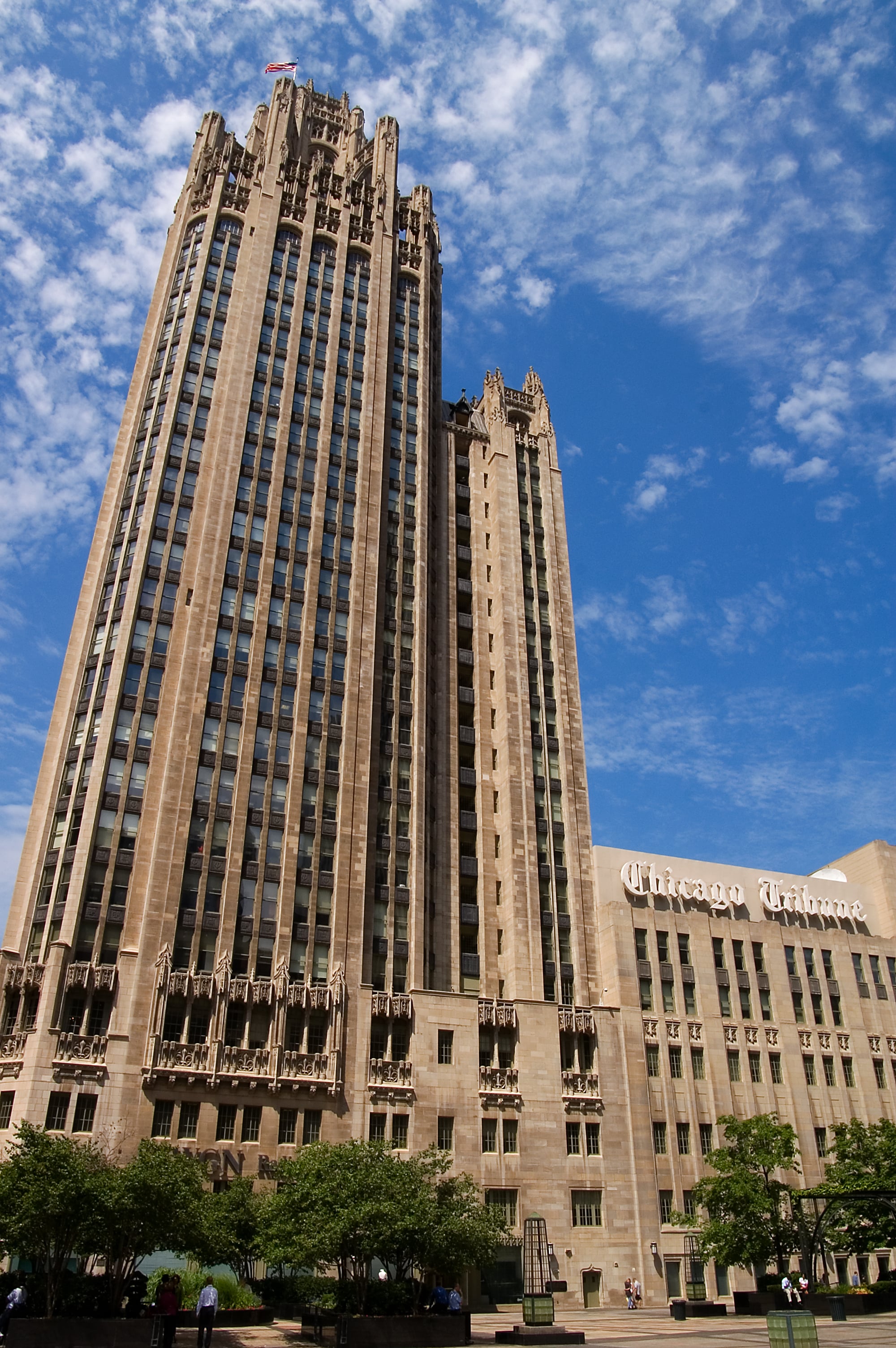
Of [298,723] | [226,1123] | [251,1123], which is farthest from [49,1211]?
[298,723]

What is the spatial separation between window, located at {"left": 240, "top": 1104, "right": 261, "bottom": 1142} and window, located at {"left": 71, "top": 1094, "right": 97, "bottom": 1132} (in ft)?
30.8

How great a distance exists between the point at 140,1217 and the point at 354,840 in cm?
3697

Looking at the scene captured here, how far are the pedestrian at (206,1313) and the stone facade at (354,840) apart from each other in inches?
1079

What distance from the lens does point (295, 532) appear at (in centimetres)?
8731

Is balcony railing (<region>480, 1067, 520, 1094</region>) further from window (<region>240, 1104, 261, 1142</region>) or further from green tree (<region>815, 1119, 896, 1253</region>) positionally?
green tree (<region>815, 1119, 896, 1253</region>)

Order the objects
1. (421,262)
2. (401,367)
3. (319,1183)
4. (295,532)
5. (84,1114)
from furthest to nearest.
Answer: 1. (421,262)
2. (401,367)
3. (295,532)
4. (84,1114)
5. (319,1183)

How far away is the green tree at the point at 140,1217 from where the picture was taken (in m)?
41.2

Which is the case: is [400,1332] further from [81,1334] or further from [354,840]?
[354,840]

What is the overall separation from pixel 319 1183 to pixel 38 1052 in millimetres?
23163

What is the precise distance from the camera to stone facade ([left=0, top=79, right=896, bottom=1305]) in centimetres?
6712

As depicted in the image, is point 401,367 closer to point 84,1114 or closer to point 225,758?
point 225,758

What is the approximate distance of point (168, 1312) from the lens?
3506 centimetres

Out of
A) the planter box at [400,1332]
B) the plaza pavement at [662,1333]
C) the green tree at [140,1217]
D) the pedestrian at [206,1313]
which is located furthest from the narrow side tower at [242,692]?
the pedestrian at [206,1313]

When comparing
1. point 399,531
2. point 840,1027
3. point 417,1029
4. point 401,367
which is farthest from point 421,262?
point 840,1027
